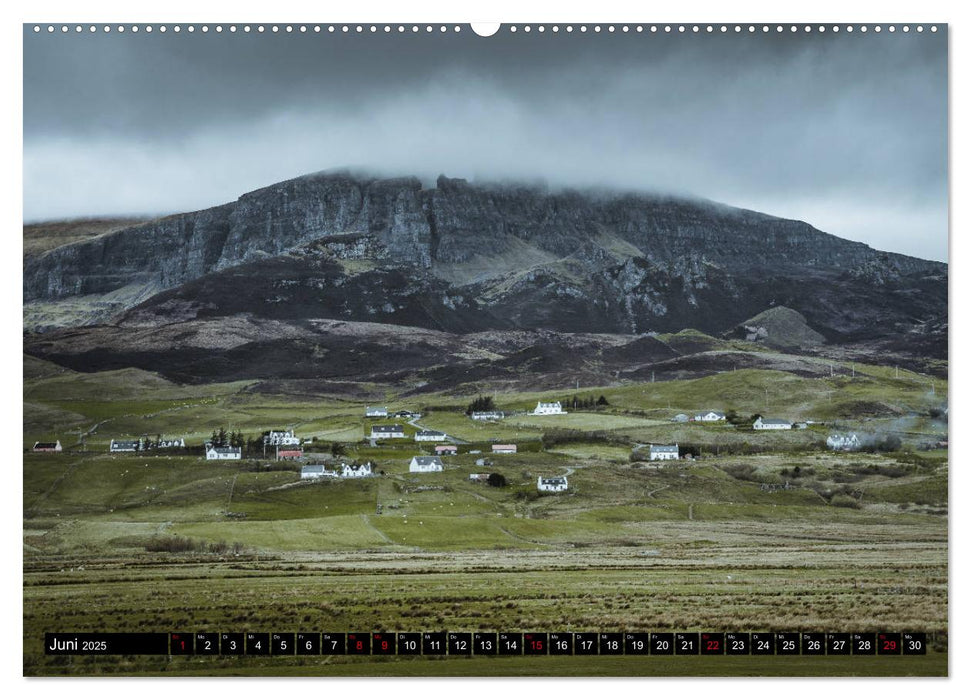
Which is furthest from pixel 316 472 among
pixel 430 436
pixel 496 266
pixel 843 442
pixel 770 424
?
pixel 496 266

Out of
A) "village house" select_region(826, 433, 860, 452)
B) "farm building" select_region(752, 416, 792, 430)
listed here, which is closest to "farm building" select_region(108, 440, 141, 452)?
"farm building" select_region(752, 416, 792, 430)

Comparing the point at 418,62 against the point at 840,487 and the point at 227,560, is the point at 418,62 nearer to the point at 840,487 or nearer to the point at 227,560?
the point at 227,560

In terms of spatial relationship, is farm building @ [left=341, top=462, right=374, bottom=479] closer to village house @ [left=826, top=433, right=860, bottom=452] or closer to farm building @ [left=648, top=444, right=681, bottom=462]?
farm building @ [left=648, top=444, right=681, bottom=462]

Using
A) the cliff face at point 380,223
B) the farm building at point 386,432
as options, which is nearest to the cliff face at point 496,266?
the cliff face at point 380,223

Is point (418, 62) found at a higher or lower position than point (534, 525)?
higher

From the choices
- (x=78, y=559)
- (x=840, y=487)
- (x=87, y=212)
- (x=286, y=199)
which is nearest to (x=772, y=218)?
(x=840, y=487)

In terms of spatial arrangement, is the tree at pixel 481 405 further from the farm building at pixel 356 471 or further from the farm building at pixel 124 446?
the farm building at pixel 124 446
